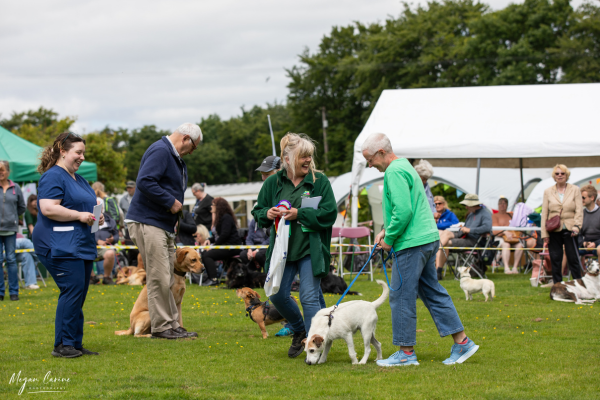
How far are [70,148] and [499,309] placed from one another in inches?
214

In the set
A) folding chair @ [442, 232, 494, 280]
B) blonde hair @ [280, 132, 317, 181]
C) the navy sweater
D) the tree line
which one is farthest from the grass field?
the tree line

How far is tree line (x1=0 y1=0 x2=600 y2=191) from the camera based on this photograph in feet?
108

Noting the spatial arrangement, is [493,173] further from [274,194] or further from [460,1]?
[460,1]

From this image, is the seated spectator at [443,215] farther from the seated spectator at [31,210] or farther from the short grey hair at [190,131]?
the seated spectator at [31,210]

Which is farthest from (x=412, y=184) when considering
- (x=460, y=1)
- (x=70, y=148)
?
(x=460, y=1)

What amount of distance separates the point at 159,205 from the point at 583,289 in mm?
5912

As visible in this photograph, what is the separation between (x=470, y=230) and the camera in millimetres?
11359

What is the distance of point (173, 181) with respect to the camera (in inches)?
222

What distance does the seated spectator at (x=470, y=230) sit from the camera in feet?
36.8

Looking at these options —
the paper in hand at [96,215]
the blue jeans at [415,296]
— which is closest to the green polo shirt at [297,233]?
the blue jeans at [415,296]

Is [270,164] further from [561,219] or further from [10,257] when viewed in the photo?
[10,257]

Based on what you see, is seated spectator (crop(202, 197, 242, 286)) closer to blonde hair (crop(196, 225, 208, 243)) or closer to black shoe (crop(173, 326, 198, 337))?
blonde hair (crop(196, 225, 208, 243))

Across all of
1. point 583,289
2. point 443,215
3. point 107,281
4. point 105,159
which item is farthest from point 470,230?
point 105,159

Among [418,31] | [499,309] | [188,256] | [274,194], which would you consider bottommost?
[499,309]
